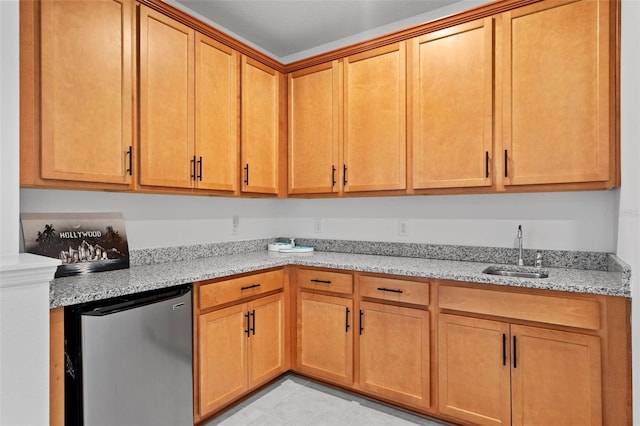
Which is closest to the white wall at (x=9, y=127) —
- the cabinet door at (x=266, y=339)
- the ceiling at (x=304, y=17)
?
the ceiling at (x=304, y=17)

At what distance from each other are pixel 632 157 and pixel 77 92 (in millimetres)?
2654

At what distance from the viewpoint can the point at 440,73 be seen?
2395 mm

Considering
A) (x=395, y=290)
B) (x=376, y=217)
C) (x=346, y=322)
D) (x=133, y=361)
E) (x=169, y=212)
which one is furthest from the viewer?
A: (x=376, y=217)

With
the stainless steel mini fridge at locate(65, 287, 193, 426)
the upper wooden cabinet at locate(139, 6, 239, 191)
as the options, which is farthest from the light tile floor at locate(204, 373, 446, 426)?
the upper wooden cabinet at locate(139, 6, 239, 191)

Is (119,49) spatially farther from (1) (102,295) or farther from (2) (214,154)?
(1) (102,295)

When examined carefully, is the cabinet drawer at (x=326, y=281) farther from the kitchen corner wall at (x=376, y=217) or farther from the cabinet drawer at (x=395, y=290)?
→ the kitchen corner wall at (x=376, y=217)

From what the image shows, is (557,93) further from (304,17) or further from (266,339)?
(266,339)

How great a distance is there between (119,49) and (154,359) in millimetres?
1647

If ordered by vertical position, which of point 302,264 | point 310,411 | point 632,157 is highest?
point 632,157

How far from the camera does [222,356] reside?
2.22 meters

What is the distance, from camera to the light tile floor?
7.23 ft

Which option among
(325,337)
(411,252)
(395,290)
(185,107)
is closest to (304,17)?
(185,107)

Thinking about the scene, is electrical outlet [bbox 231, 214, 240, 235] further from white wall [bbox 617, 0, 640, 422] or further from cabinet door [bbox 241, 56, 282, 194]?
white wall [bbox 617, 0, 640, 422]

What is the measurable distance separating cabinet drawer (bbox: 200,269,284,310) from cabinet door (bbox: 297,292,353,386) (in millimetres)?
251
